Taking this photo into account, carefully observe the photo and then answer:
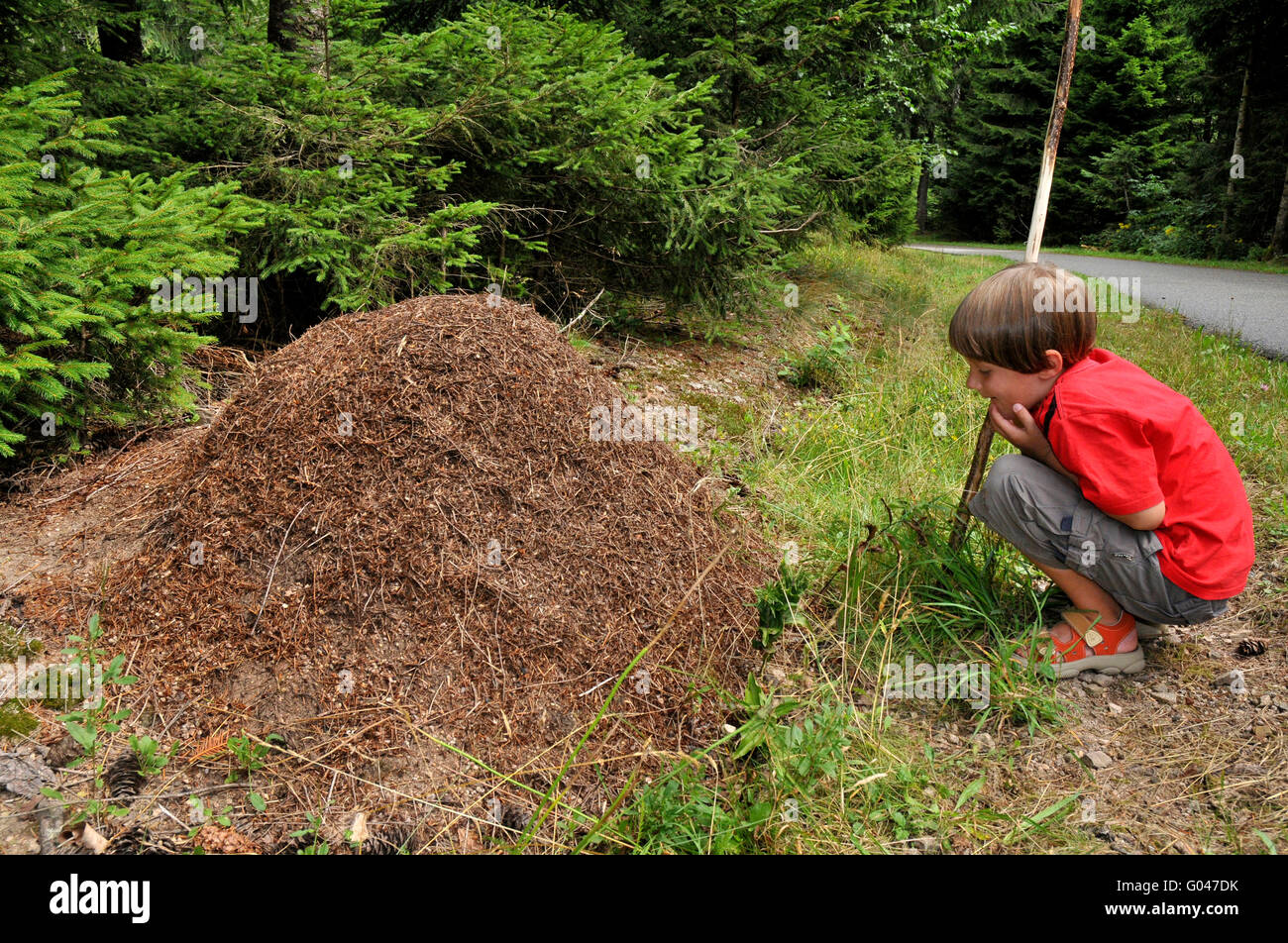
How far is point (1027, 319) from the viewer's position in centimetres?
235

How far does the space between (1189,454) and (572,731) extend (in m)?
1.99

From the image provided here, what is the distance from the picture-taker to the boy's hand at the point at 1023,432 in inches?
97.2

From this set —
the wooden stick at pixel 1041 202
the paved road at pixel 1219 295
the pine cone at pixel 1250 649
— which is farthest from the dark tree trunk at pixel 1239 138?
the pine cone at pixel 1250 649

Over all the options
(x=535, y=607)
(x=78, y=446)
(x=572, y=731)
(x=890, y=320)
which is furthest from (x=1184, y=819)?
(x=890, y=320)

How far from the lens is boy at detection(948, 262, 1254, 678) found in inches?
88.3

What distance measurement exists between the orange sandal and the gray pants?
3.5 inches

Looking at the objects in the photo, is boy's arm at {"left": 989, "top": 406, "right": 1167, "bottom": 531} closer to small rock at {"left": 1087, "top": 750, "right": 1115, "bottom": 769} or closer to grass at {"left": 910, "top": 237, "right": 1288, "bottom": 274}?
small rock at {"left": 1087, "top": 750, "right": 1115, "bottom": 769}

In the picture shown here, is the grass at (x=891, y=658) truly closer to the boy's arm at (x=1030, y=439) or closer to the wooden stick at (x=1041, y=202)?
the wooden stick at (x=1041, y=202)

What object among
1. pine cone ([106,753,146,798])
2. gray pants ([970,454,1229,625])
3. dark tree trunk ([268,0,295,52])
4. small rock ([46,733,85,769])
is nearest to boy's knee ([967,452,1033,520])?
gray pants ([970,454,1229,625])

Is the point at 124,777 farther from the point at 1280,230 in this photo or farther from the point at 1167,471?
the point at 1280,230

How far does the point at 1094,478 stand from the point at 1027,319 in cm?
51

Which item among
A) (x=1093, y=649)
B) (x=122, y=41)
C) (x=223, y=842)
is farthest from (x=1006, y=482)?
(x=122, y=41)

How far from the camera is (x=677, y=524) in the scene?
10.5 feet

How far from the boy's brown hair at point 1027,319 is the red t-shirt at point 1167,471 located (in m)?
0.13
